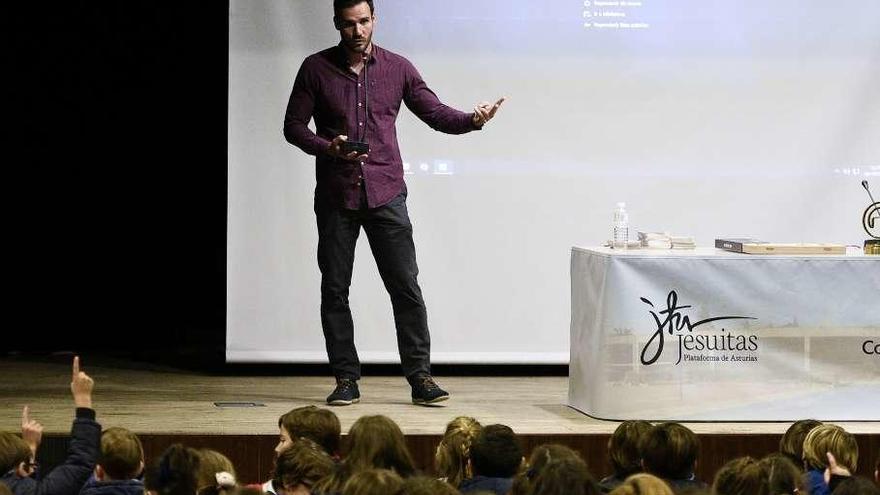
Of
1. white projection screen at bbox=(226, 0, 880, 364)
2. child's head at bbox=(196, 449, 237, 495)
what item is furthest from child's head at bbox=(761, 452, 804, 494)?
white projection screen at bbox=(226, 0, 880, 364)

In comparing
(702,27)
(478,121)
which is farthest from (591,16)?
(478,121)

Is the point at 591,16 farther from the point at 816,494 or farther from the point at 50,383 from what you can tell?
the point at 816,494

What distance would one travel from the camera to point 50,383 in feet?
21.1

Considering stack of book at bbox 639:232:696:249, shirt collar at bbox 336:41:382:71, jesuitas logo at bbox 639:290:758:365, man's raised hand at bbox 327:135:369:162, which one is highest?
shirt collar at bbox 336:41:382:71

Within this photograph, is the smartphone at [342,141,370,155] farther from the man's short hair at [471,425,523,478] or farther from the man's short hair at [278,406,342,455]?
the man's short hair at [471,425,523,478]

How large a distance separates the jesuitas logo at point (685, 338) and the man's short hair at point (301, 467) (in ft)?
6.43

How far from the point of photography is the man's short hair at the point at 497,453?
378 cm

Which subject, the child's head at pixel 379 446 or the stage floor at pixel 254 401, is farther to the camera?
the stage floor at pixel 254 401

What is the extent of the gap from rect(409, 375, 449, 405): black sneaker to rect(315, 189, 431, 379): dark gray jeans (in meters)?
0.03

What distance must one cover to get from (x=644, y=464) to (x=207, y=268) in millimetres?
4586

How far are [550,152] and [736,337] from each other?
2.07 metres

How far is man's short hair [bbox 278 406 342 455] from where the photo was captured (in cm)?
409

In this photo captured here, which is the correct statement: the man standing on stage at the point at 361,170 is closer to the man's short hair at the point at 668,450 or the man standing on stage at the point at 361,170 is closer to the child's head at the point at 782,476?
the man's short hair at the point at 668,450

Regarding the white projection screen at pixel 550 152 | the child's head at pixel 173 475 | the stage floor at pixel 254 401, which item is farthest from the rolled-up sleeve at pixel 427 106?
the child's head at pixel 173 475
